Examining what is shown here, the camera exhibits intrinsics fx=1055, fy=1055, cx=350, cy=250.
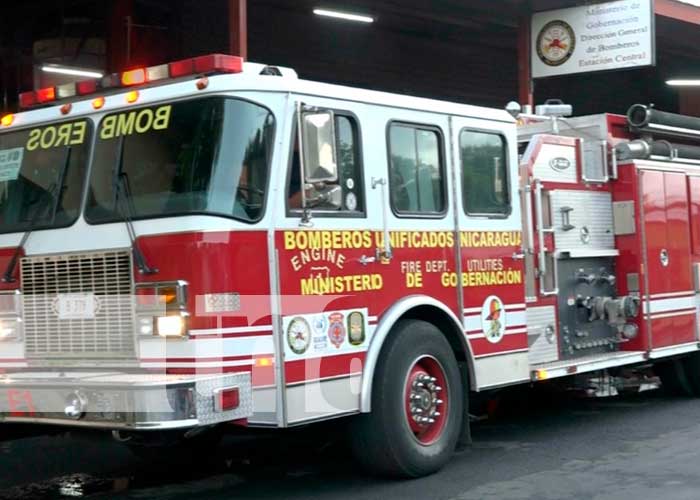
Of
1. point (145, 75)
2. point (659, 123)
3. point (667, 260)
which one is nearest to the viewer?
point (145, 75)

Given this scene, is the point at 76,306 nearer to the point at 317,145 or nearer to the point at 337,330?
the point at 337,330

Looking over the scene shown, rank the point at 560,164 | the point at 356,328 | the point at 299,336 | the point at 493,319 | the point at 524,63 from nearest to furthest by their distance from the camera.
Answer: the point at 299,336, the point at 356,328, the point at 493,319, the point at 560,164, the point at 524,63

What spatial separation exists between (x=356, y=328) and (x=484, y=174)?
191 centimetres

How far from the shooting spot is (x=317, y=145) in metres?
6.47

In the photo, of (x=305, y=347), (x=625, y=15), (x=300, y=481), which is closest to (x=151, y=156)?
(x=305, y=347)

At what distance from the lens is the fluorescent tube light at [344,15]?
17.5 meters

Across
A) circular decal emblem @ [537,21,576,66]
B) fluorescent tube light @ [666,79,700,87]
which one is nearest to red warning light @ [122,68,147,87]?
circular decal emblem @ [537,21,576,66]

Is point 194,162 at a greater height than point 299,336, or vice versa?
point 194,162

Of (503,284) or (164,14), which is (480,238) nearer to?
(503,284)

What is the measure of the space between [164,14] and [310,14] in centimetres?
337

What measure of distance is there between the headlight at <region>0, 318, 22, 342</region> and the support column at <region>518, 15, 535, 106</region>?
9440mm

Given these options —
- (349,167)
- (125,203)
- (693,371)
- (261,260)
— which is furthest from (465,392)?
(693,371)

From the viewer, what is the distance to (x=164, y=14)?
16.1 metres

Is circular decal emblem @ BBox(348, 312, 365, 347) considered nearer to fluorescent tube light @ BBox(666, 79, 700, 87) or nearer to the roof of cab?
the roof of cab
